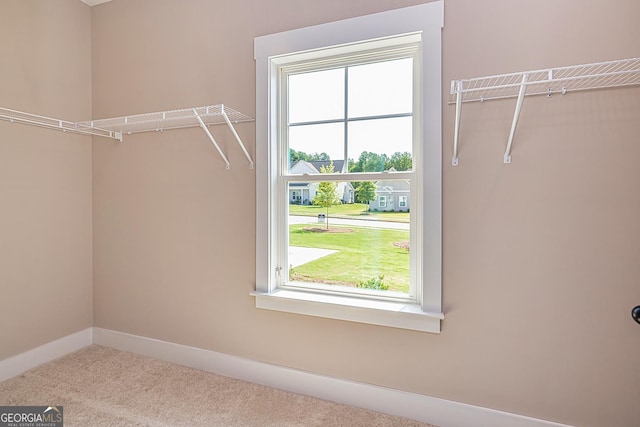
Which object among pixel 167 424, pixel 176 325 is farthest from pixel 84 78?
pixel 167 424

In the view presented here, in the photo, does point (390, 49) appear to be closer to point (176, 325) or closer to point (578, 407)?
point (578, 407)

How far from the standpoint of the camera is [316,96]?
200cm

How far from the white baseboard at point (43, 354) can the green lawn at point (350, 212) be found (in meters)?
1.93

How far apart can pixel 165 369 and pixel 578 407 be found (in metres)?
2.32

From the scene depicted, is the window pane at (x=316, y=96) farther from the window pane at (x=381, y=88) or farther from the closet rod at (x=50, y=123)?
the closet rod at (x=50, y=123)

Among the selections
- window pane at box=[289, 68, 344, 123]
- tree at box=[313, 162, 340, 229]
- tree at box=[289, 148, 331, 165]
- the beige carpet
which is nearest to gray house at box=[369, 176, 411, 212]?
tree at box=[313, 162, 340, 229]

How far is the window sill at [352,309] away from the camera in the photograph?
1.67 metres

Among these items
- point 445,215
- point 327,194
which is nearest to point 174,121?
point 327,194

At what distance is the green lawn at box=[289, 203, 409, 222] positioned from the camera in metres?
1.85

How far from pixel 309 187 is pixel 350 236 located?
1.30 feet

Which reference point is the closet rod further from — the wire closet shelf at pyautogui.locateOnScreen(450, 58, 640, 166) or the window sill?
A: the wire closet shelf at pyautogui.locateOnScreen(450, 58, 640, 166)

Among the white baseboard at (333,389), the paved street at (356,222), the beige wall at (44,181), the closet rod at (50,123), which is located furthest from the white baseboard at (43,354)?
the paved street at (356,222)

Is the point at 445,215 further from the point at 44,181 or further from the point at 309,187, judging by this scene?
the point at 44,181

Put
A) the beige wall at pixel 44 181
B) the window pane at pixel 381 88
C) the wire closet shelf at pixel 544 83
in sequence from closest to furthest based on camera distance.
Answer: the wire closet shelf at pixel 544 83 < the window pane at pixel 381 88 < the beige wall at pixel 44 181
